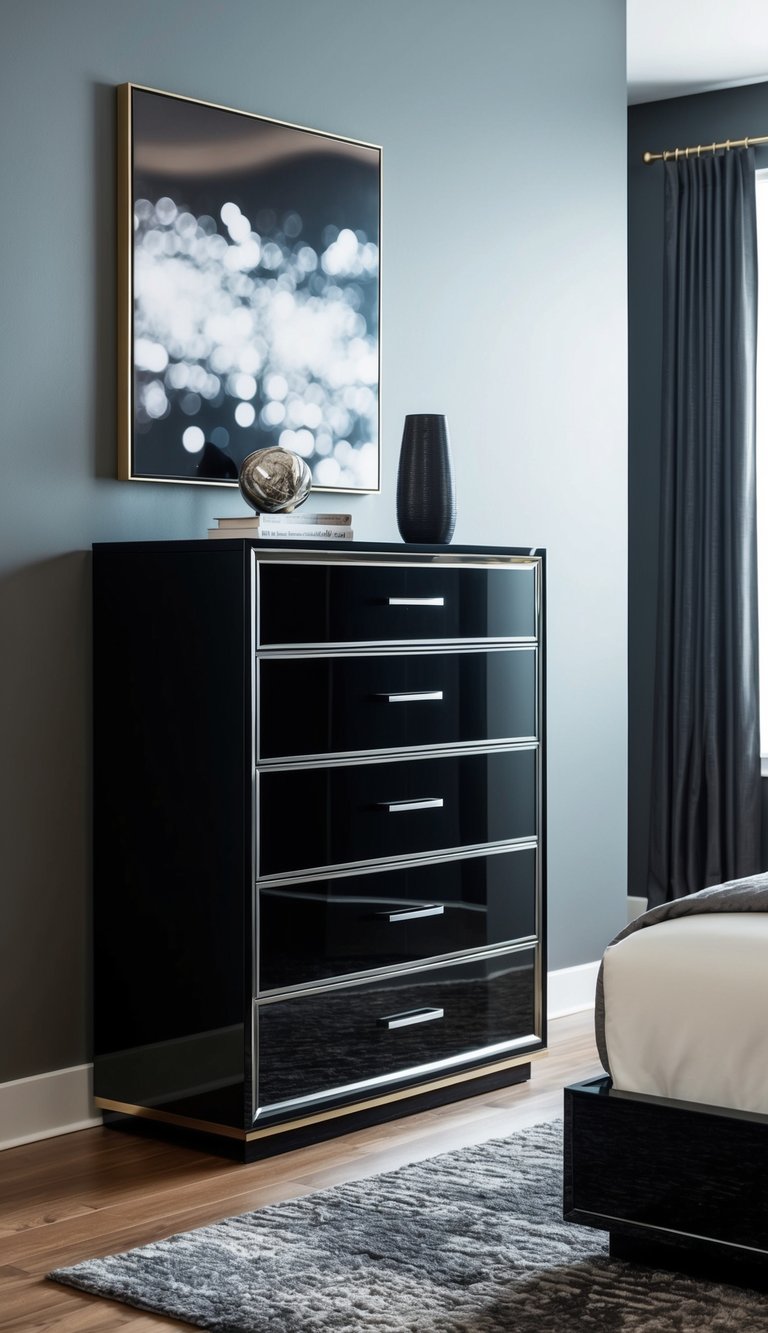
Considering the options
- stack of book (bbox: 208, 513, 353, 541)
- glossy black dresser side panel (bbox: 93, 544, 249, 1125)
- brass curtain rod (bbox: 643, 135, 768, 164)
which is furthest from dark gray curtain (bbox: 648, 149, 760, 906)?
glossy black dresser side panel (bbox: 93, 544, 249, 1125)

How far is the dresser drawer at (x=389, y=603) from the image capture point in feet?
9.97

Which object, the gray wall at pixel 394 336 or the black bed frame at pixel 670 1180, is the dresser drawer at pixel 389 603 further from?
the black bed frame at pixel 670 1180

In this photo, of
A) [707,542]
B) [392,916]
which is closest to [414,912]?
[392,916]

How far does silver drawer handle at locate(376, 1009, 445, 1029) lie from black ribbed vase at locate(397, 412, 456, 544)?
100cm

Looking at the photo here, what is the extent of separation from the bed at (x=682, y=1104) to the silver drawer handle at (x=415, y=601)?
3.19 feet

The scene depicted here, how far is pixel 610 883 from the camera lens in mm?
4539

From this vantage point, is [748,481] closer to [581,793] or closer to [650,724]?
[650,724]

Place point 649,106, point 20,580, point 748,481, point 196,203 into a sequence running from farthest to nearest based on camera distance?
point 649,106 < point 748,481 < point 196,203 < point 20,580

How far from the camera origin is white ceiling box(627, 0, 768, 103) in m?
4.54

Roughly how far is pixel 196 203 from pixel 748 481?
2340 mm

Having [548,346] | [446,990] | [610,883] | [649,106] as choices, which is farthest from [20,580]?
[649,106]

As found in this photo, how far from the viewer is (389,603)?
3.27 metres

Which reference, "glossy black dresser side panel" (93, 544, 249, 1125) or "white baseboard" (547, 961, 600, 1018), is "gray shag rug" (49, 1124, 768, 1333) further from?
"white baseboard" (547, 961, 600, 1018)

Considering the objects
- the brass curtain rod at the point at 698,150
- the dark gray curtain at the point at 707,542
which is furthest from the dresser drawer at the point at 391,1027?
the brass curtain rod at the point at 698,150
